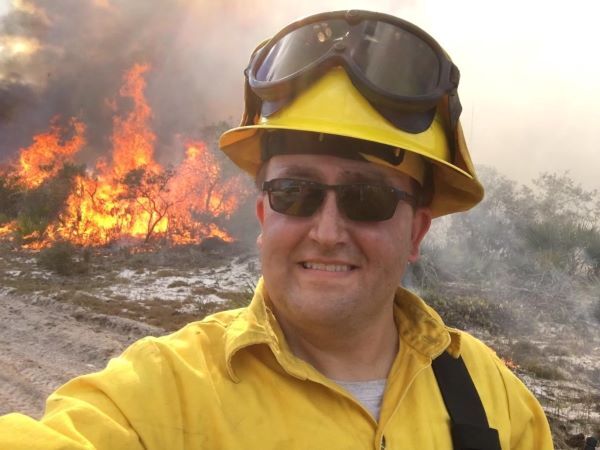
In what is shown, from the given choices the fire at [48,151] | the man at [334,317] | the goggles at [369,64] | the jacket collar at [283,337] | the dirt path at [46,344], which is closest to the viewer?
the man at [334,317]

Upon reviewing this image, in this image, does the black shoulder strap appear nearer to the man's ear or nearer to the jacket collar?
the jacket collar

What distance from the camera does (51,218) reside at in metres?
18.1

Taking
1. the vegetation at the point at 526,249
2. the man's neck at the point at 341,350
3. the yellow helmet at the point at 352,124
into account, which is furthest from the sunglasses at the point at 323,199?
the vegetation at the point at 526,249

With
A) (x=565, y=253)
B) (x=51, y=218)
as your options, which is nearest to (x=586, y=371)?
(x=565, y=253)

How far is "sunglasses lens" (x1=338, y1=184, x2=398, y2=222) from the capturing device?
166 cm

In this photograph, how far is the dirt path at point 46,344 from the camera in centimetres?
554

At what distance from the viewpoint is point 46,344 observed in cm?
714

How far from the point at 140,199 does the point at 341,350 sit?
58.4 feet

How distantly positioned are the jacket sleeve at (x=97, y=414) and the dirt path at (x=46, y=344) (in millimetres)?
4288

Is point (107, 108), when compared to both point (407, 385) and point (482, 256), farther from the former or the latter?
point (407, 385)

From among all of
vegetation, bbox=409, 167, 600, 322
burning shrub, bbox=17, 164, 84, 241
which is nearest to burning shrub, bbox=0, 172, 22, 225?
burning shrub, bbox=17, 164, 84, 241

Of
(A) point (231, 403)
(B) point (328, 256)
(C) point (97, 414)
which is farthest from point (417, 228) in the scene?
(C) point (97, 414)

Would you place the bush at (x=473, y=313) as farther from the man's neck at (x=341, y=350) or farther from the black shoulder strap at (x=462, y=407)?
the man's neck at (x=341, y=350)

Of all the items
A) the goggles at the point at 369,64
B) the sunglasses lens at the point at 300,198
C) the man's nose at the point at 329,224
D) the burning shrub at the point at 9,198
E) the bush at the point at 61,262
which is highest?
the goggles at the point at 369,64
